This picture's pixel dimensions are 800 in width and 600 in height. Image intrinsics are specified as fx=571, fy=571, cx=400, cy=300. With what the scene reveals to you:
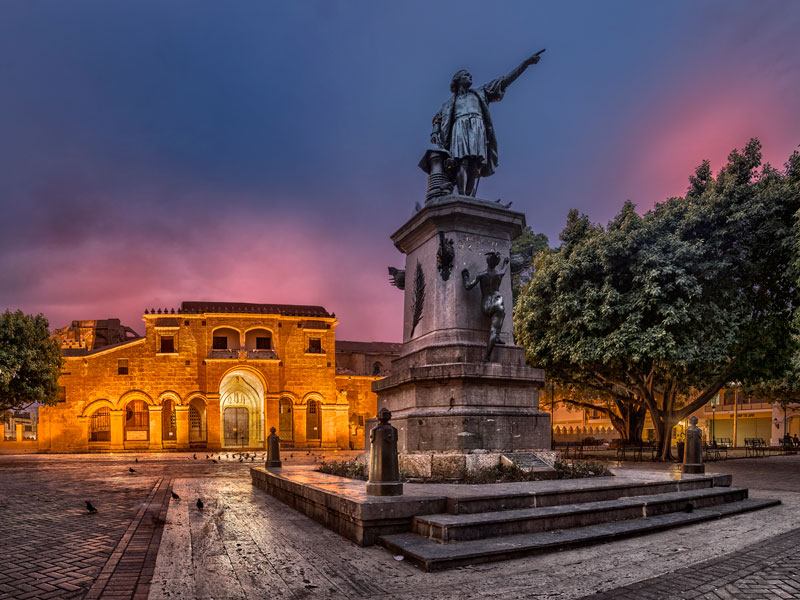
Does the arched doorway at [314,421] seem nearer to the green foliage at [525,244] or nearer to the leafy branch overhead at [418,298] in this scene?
the green foliage at [525,244]

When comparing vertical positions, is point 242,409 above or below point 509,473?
below

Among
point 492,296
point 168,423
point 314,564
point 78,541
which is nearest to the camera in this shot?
point 314,564


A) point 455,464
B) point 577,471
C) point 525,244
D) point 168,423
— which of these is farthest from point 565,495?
point 168,423

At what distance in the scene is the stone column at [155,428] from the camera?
40.3 m

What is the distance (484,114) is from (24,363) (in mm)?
26523

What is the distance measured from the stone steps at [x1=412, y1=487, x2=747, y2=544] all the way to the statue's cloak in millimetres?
7284

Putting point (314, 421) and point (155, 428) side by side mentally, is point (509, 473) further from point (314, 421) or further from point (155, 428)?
point (155, 428)

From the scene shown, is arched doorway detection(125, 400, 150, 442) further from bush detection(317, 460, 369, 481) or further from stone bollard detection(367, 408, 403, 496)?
stone bollard detection(367, 408, 403, 496)

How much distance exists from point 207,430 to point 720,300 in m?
34.7

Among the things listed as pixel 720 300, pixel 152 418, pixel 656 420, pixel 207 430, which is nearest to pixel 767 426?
pixel 656 420

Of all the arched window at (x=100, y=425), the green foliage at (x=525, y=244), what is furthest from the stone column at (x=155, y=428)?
the green foliage at (x=525, y=244)

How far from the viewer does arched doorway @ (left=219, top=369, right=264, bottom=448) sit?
44031mm

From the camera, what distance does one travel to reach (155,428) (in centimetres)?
4069

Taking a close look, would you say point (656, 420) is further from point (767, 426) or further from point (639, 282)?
point (767, 426)
